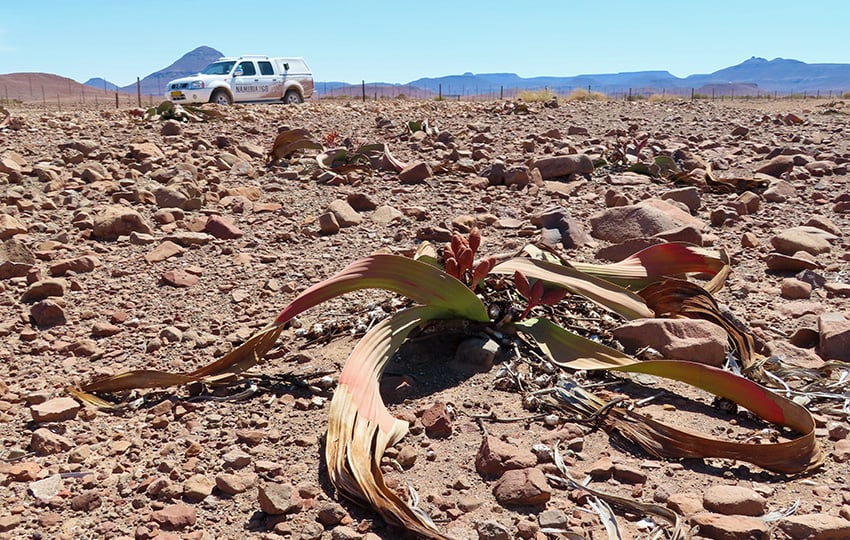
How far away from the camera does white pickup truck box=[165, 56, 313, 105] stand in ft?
60.0

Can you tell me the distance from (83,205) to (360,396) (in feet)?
10.8

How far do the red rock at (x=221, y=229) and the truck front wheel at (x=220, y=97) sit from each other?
14.8m

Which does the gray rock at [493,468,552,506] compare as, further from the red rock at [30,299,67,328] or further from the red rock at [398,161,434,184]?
the red rock at [398,161,434,184]

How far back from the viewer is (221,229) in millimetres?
4543

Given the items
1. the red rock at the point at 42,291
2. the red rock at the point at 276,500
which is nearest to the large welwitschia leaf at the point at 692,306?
the red rock at the point at 276,500

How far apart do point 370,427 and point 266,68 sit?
1919 centimetres

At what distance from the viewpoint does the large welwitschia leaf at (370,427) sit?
76.5 inches

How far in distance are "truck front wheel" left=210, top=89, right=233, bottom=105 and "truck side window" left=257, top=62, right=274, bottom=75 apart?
4.67ft

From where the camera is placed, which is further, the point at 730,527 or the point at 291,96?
the point at 291,96

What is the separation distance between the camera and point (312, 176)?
6.11m

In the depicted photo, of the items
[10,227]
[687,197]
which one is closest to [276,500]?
[10,227]

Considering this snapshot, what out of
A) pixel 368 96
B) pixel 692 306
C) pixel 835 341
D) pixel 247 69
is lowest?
pixel 835 341

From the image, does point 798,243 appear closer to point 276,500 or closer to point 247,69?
point 276,500

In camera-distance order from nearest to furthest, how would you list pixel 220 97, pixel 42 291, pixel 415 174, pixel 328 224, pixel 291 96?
pixel 42 291, pixel 328 224, pixel 415 174, pixel 220 97, pixel 291 96
